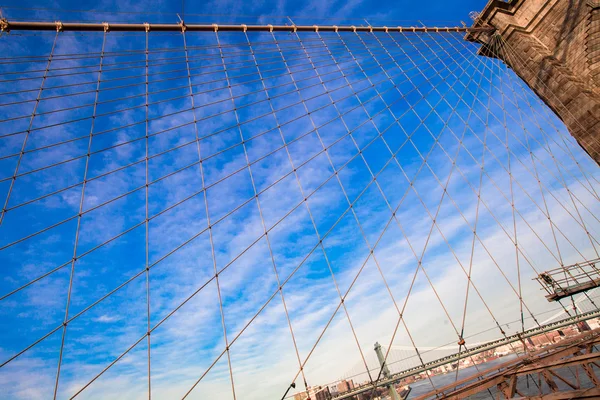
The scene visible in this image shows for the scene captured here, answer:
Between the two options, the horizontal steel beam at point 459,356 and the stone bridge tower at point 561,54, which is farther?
the stone bridge tower at point 561,54

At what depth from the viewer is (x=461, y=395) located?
605 cm

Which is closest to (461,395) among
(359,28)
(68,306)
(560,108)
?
(68,306)

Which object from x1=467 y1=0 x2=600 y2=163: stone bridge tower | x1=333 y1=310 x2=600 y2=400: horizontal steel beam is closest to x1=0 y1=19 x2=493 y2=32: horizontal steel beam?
x1=467 y1=0 x2=600 y2=163: stone bridge tower

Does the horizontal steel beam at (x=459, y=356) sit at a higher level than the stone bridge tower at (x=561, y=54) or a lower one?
lower

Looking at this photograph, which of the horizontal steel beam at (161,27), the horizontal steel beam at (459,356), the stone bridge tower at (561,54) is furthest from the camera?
the stone bridge tower at (561,54)

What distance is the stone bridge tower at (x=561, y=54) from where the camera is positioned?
11867 millimetres

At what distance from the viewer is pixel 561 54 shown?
12914mm

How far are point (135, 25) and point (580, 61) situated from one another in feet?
57.8

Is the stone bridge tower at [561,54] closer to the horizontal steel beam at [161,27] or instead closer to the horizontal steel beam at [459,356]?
the horizontal steel beam at [161,27]

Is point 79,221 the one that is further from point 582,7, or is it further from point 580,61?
point 582,7

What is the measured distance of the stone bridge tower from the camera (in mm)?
11867

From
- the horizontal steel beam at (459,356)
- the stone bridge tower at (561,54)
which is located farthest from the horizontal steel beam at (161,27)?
the horizontal steel beam at (459,356)

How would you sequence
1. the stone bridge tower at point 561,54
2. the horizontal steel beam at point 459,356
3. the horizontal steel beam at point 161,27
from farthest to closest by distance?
the stone bridge tower at point 561,54 < the horizontal steel beam at point 161,27 < the horizontal steel beam at point 459,356

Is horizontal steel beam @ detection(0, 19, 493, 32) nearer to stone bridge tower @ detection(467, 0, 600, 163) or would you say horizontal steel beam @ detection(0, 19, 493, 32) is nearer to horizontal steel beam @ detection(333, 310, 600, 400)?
stone bridge tower @ detection(467, 0, 600, 163)
